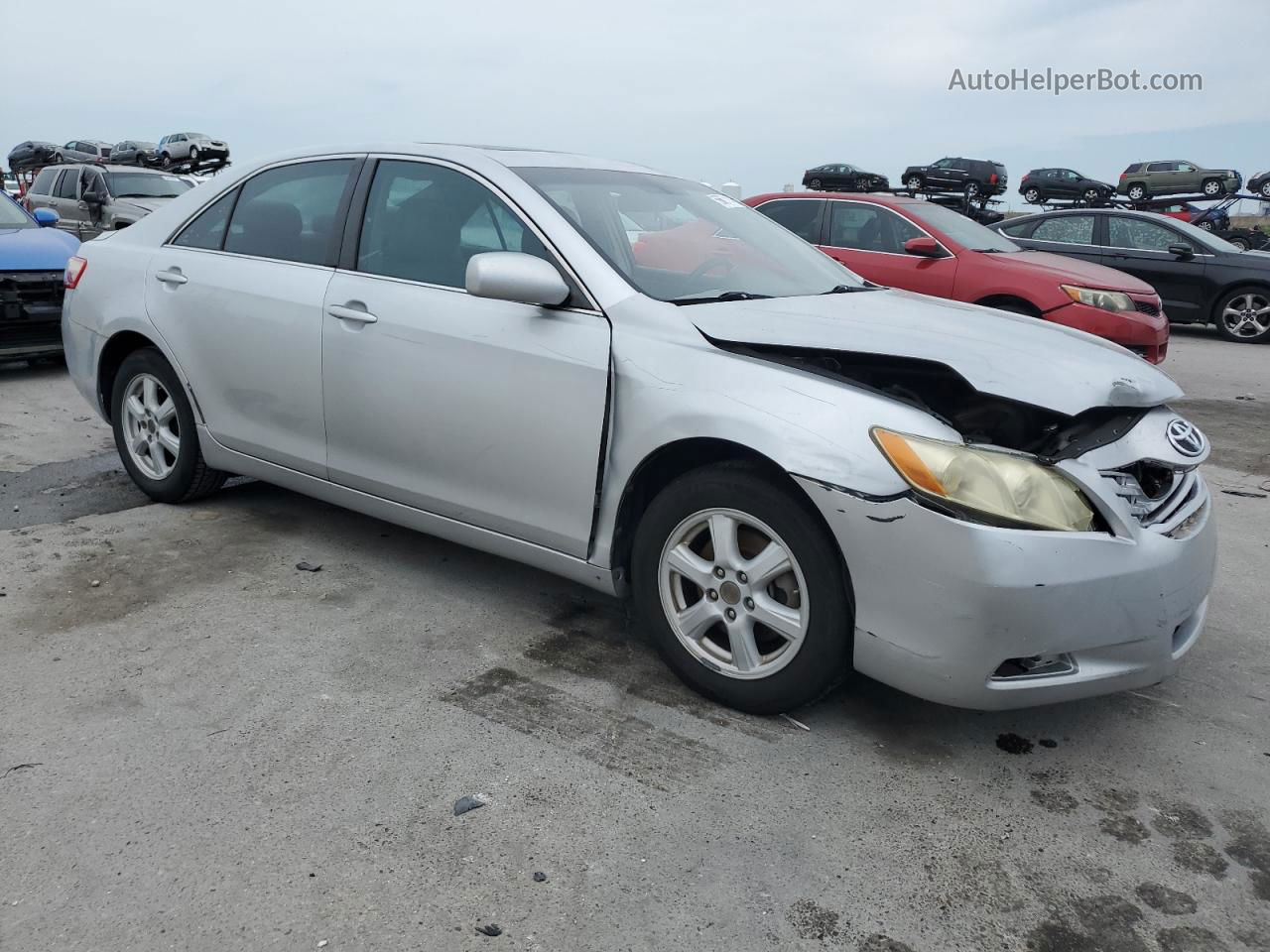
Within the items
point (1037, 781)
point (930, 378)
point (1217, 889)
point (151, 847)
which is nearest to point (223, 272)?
point (151, 847)

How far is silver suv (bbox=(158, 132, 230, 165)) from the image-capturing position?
32.6m

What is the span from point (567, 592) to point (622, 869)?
177 cm

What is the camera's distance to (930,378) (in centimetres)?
307

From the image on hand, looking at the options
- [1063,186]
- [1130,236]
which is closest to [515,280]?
[1130,236]

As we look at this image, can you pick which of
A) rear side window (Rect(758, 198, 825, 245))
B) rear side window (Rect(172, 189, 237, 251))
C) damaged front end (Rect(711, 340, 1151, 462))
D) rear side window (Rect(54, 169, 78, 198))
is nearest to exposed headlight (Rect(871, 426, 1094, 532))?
damaged front end (Rect(711, 340, 1151, 462))

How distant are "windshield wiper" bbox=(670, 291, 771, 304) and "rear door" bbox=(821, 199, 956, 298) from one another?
19.5 feet

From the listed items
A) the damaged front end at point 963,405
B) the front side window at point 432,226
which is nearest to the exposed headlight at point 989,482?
the damaged front end at point 963,405

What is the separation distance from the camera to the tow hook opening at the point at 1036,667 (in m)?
2.72

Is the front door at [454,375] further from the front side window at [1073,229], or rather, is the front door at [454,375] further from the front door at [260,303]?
the front side window at [1073,229]

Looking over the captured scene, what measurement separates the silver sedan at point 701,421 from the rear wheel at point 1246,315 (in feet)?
34.3

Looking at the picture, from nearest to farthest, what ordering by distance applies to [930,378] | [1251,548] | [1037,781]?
[1037,781], [930,378], [1251,548]

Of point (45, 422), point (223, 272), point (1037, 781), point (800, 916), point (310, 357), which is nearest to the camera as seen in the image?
point (800, 916)

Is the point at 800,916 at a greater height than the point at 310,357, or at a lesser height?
lesser

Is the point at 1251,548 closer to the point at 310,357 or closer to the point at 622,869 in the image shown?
the point at 622,869
